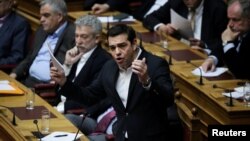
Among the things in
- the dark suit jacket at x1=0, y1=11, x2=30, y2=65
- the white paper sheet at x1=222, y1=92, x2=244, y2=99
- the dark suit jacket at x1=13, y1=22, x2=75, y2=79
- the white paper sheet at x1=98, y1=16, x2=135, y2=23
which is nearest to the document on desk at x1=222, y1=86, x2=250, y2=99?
the white paper sheet at x1=222, y1=92, x2=244, y2=99

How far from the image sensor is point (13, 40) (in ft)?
28.9

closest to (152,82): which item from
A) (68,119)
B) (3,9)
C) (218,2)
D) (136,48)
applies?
(136,48)

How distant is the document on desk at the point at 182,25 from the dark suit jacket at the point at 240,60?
1.08m

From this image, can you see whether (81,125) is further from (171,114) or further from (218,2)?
(218,2)

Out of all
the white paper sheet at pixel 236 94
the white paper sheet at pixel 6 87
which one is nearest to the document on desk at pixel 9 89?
the white paper sheet at pixel 6 87

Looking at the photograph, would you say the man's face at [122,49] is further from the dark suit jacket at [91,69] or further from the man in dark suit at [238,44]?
the dark suit jacket at [91,69]

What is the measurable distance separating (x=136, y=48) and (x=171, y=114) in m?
0.55

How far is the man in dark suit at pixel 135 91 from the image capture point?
20.8 feet

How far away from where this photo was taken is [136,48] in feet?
21.1

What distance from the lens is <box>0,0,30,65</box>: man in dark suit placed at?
345 inches

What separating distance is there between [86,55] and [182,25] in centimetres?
107

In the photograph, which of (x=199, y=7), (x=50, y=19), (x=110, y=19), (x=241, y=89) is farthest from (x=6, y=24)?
(x=241, y=89)

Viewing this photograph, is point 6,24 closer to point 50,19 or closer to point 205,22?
point 50,19

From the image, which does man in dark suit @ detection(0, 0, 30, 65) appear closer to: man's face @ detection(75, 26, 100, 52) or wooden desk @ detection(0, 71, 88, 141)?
man's face @ detection(75, 26, 100, 52)
